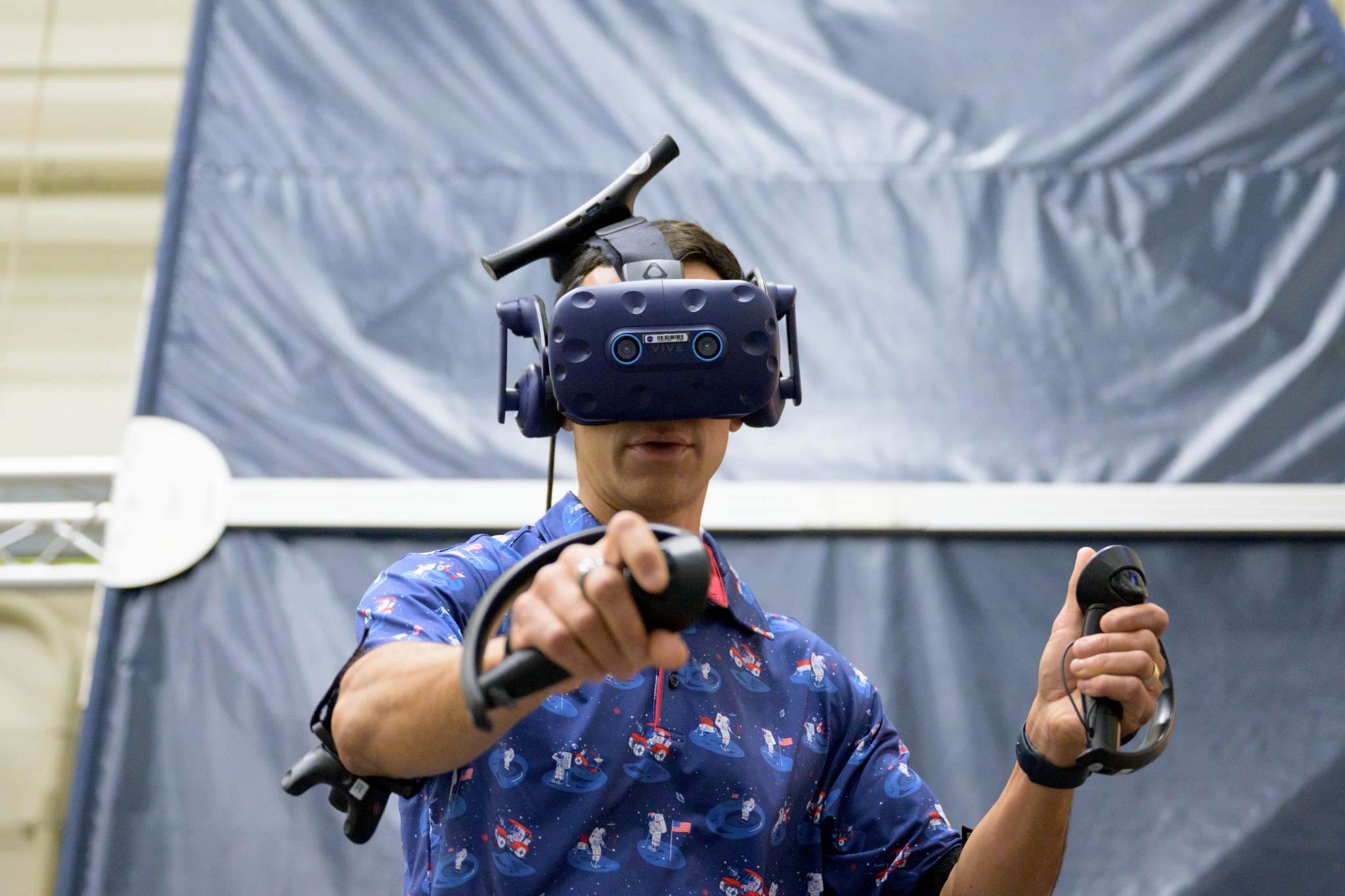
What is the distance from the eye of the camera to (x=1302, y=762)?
6.15 ft

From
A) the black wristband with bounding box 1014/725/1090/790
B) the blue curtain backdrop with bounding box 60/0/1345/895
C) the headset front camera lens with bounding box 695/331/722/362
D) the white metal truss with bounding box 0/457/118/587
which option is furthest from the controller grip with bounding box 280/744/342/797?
the white metal truss with bounding box 0/457/118/587

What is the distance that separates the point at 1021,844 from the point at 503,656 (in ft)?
1.81

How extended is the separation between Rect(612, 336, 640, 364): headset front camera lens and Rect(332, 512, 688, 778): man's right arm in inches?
9.9

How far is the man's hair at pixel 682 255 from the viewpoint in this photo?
1.11m

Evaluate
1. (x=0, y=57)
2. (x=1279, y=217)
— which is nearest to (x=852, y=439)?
(x=1279, y=217)

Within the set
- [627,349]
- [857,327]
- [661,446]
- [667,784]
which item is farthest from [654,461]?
[857,327]

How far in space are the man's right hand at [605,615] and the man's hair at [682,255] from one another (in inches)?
21.4

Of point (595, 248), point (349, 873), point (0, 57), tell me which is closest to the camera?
point (595, 248)

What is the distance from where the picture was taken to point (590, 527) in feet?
3.45

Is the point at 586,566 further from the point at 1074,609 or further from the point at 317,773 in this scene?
the point at 1074,609

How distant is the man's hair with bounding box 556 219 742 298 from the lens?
1111 mm

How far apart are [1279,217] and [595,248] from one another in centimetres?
159

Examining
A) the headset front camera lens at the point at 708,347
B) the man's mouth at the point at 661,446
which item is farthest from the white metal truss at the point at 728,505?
the headset front camera lens at the point at 708,347

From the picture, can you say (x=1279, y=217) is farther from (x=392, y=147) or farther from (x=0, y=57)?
(x=0, y=57)
